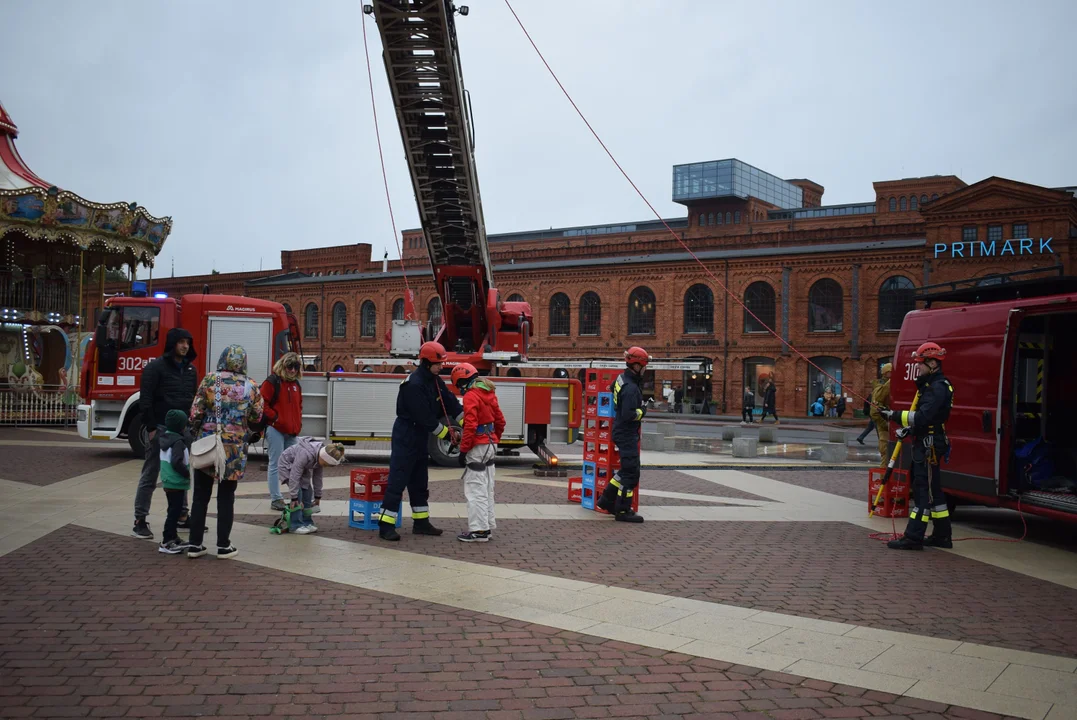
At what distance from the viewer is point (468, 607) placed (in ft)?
21.3

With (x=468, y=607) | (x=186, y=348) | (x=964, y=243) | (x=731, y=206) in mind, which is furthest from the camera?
(x=731, y=206)

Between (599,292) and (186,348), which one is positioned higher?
(599,292)

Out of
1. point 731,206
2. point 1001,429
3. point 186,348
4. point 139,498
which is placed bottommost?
point 139,498

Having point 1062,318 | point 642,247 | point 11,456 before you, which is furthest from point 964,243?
point 11,456

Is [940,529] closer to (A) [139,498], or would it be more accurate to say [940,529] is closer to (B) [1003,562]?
(B) [1003,562]

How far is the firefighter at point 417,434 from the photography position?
9008 millimetres

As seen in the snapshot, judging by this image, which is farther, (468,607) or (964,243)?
(964,243)

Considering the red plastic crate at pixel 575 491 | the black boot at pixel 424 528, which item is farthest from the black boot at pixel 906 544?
the black boot at pixel 424 528

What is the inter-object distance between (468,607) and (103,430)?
12114 mm

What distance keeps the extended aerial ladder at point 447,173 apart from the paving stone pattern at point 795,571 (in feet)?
29.9

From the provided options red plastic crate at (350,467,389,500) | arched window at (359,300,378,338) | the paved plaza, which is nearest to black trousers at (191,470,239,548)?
the paved plaza

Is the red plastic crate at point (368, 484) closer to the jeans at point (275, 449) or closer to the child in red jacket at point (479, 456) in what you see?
the child in red jacket at point (479, 456)

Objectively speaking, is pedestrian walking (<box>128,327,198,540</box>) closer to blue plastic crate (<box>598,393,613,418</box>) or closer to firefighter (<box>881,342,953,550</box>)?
blue plastic crate (<box>598,393,613,418</box>)

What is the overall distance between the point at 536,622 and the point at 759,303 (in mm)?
40959
